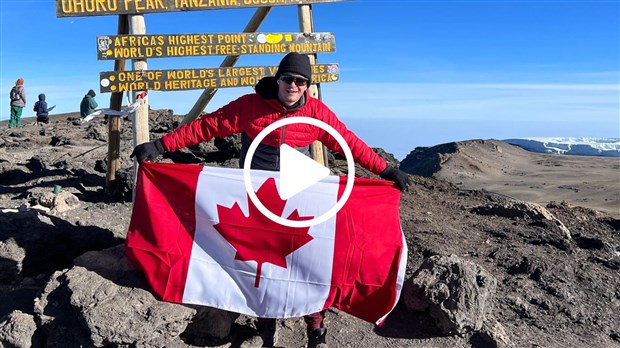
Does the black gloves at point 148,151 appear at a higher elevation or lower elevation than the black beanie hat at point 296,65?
lower

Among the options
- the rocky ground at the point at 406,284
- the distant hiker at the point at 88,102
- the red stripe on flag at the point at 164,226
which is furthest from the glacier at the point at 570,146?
the red stripe on flag at the point at 164,226

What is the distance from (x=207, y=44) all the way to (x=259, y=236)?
320 cm

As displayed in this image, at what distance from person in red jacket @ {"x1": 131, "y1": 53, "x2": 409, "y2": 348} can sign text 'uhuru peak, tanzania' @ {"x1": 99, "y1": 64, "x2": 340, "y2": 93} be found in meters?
2.19

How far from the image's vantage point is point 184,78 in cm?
672

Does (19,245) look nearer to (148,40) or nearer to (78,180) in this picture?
(148,40)

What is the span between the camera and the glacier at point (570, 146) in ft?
118

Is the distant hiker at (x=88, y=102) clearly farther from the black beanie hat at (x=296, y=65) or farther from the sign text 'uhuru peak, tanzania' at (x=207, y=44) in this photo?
the black beanie hat at (x=296, y=65)

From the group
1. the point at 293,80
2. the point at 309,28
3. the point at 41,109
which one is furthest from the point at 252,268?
the point at 41,109

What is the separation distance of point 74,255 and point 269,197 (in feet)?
7.87

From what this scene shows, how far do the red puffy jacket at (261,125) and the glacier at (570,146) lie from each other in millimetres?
33065

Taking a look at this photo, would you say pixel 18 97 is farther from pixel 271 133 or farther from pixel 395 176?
pixel 395 176

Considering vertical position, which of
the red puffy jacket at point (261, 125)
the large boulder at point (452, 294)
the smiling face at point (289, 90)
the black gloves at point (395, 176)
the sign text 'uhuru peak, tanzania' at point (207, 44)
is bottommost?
the large boulder at point (452, 294)

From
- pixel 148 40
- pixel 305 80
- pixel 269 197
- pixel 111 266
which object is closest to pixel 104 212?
pixel 148 40

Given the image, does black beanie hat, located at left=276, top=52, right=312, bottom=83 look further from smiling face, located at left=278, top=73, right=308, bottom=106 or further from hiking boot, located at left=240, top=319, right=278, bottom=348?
hiking boot, located at left=240, top=319, right=278, bottom=348
